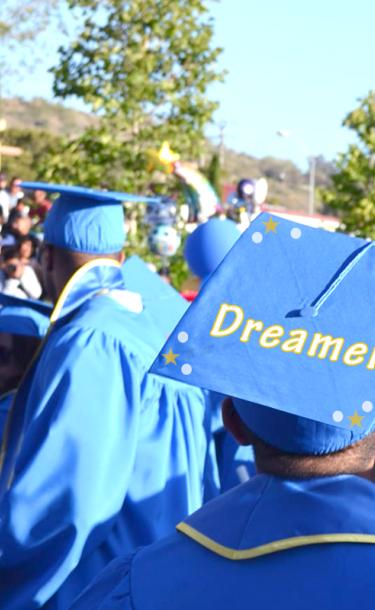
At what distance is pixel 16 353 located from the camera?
370 centimetres

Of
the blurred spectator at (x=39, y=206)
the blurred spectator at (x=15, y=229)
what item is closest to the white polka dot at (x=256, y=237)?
the blurred spectator at (x=15, y=229)

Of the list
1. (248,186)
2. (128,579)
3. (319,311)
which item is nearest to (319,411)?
(319,311)

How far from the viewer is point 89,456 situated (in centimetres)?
296

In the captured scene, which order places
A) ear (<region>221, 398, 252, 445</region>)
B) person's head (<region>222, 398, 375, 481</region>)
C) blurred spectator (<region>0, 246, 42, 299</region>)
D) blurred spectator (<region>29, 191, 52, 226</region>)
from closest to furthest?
person's head (<region>222, 398, 375, 481</region>), ear (<region>221, 398, 252, 445</region>), blurred spectator (<region>0, 246, 42, 299</region>), blurred spectator (<region>29, 191, 52, 226</region>)

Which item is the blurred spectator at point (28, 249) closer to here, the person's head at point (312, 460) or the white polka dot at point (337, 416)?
the person's head at point (312, 460)

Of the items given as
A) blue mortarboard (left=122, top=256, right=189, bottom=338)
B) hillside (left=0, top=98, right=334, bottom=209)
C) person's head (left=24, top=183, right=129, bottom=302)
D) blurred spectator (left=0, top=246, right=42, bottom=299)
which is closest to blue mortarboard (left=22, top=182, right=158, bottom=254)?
person's head (left=24, top=183, right=129, bottom=302)

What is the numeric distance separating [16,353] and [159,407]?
25.3 inches

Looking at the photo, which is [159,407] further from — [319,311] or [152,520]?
[319,311]

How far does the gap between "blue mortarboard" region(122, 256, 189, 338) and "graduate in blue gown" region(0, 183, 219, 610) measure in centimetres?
11

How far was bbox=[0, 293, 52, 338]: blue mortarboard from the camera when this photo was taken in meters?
3.70

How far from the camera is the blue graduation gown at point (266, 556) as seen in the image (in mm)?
1647

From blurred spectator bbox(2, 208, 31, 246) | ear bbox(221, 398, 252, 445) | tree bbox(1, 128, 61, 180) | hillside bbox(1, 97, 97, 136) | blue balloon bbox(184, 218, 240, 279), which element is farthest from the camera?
hillside bbox(1, 97, 97, 136)

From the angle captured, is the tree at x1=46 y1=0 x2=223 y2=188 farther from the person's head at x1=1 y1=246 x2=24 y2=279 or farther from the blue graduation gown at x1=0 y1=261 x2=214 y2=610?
the blue graduation gown at x1=0 y1=261 x2=214 y2=610

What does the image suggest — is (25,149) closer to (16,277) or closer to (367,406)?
(16,277)
